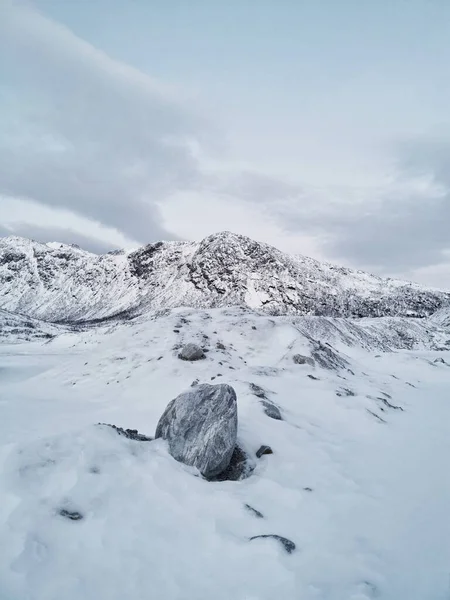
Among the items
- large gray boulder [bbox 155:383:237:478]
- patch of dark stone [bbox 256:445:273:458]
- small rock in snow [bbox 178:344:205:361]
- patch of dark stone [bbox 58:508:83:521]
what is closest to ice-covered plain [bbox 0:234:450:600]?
patch of dark stone [bbox 58:508:83:521]

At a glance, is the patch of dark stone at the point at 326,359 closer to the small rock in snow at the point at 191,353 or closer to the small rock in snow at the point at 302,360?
the small rock in snow at the point at 302,360

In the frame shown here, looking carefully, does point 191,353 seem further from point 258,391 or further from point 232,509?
point 232,509

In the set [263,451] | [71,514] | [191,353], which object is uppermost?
[191,353]

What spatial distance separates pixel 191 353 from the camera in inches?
858

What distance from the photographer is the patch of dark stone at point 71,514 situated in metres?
6.04

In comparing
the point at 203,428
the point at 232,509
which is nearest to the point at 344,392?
the point at 203,428

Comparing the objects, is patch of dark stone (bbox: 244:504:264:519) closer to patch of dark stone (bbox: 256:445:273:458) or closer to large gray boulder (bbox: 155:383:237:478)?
large gray boulder (bbox: 155:383:237:478)

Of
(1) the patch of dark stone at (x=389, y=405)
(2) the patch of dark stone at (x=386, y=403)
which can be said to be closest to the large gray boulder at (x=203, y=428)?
(2) the patch of dark stone at (x=386, y=403)

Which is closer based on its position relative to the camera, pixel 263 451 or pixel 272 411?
pixel 263 451

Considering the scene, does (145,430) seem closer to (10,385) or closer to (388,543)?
(388,543)

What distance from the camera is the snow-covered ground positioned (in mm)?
5355

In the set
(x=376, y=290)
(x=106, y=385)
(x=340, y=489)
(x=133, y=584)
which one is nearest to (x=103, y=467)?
(x=133, y=584)

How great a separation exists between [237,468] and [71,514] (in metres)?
4.49

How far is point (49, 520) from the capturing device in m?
5.81
